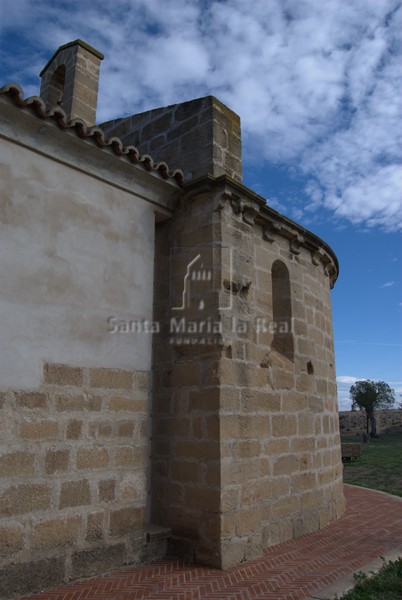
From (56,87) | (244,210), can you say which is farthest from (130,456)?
(56,87)

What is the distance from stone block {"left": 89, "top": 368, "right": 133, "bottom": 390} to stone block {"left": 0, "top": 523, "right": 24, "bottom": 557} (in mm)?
1295

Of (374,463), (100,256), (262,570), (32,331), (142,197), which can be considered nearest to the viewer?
(32,331)

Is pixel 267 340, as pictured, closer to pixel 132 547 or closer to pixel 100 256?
pixel 100 256

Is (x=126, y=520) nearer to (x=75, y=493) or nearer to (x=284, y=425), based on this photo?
(x=75, y=493)

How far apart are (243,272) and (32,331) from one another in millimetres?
2369

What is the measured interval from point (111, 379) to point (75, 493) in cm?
106

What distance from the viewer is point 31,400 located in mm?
3803

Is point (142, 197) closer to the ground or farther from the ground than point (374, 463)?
farther from the ground

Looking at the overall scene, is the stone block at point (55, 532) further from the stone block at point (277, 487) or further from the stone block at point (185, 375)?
the stone block at point (277, 487)

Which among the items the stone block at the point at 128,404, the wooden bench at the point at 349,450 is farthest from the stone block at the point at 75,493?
the wooden bench at the point at 349,450

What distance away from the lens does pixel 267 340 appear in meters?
5.50

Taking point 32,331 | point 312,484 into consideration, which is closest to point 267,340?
point 312,484

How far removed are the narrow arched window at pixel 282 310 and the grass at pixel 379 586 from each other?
256 cm

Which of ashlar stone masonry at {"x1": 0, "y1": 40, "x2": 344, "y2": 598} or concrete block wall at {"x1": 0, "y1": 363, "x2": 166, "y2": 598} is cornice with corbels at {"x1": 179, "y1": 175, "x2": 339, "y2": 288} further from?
concrete block wall at {"x1": 0, "y1": 363, "x2": 166, "y2": 598}
